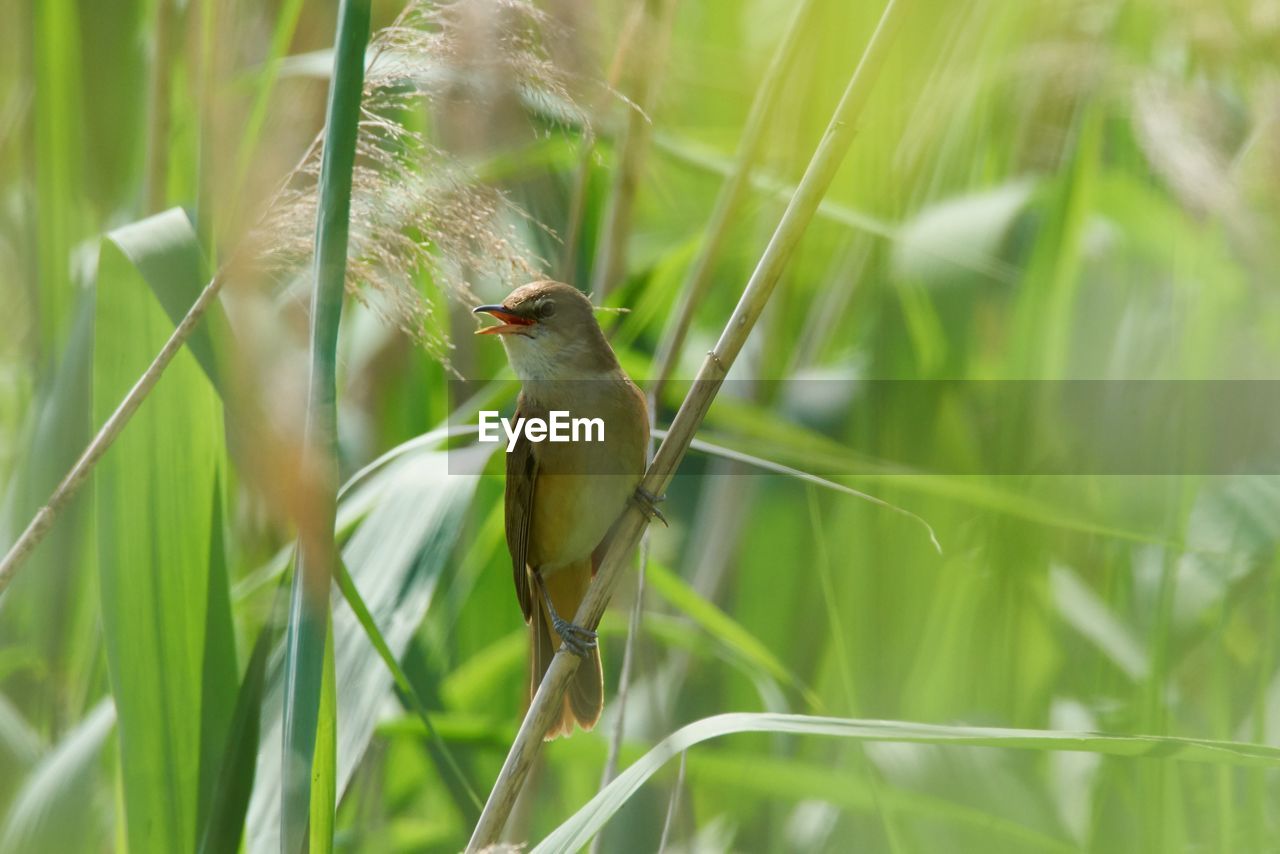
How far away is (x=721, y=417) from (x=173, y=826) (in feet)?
3.93

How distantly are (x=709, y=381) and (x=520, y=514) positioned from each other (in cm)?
66

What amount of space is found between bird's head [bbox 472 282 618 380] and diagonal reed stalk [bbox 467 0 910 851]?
478 millimetres

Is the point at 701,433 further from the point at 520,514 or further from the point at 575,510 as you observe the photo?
the point at 520,514

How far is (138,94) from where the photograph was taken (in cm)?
279

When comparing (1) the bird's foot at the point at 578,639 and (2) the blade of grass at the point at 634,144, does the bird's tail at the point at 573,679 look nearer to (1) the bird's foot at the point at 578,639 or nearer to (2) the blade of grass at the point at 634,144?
(1) the bird's foot at the point at 578,639

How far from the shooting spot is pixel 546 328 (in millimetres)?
2141

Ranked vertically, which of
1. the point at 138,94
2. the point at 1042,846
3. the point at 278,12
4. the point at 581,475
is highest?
the point at 278,12

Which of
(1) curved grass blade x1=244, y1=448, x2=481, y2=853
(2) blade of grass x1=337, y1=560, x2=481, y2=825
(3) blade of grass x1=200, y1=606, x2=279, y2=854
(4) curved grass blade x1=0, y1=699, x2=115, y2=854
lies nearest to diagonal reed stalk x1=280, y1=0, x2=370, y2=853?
(2) blade of grass x1=337, y1=560, x2=481, y2=825

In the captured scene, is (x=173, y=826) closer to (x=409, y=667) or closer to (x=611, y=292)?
(x=409, y=667)

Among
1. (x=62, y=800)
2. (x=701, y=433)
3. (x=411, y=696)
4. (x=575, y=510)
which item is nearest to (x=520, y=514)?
(x=575, y=510)

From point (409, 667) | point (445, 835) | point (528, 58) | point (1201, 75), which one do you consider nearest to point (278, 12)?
point (528, 58)

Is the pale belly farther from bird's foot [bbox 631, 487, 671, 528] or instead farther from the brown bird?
bird's foot [bbox 631, 487, 671, 528]

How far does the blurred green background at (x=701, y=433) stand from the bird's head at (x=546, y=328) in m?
0.11

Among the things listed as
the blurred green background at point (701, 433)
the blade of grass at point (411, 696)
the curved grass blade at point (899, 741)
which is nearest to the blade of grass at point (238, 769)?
the blurred green background at point (701, 433)
